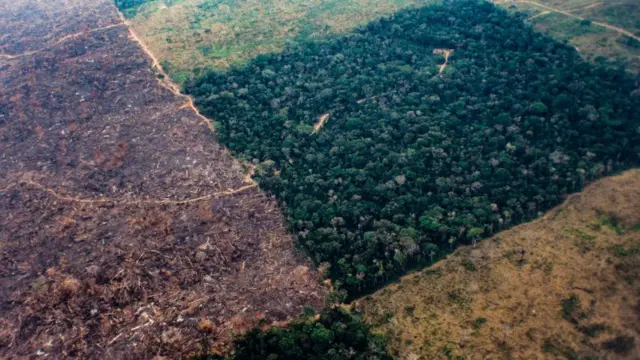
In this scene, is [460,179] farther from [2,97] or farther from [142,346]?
[2,97]

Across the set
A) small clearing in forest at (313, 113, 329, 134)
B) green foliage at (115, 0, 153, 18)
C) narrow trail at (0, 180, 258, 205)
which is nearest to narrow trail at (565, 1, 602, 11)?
small clearing in forest at (313, 113, 329, 134)

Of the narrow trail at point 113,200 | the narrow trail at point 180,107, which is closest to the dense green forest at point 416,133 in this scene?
the narrow trail at point 180,107

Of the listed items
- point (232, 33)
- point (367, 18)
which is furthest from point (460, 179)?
point (232, 33)

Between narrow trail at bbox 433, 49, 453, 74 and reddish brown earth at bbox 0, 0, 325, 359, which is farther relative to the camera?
narrow trail at bbox 433, 49, 453, 74

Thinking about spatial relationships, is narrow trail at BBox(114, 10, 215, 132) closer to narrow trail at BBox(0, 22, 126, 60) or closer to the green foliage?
narrow trail at BBox(0, 22, 126, 60)

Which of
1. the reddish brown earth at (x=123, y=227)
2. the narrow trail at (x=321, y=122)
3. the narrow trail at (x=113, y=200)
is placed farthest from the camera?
the narrow trail at (x=321, y=122)

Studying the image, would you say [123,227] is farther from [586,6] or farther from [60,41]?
[586,6]

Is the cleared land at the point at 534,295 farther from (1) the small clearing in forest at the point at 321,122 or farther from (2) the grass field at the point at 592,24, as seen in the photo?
(2) the grass field at the point at 592,24
